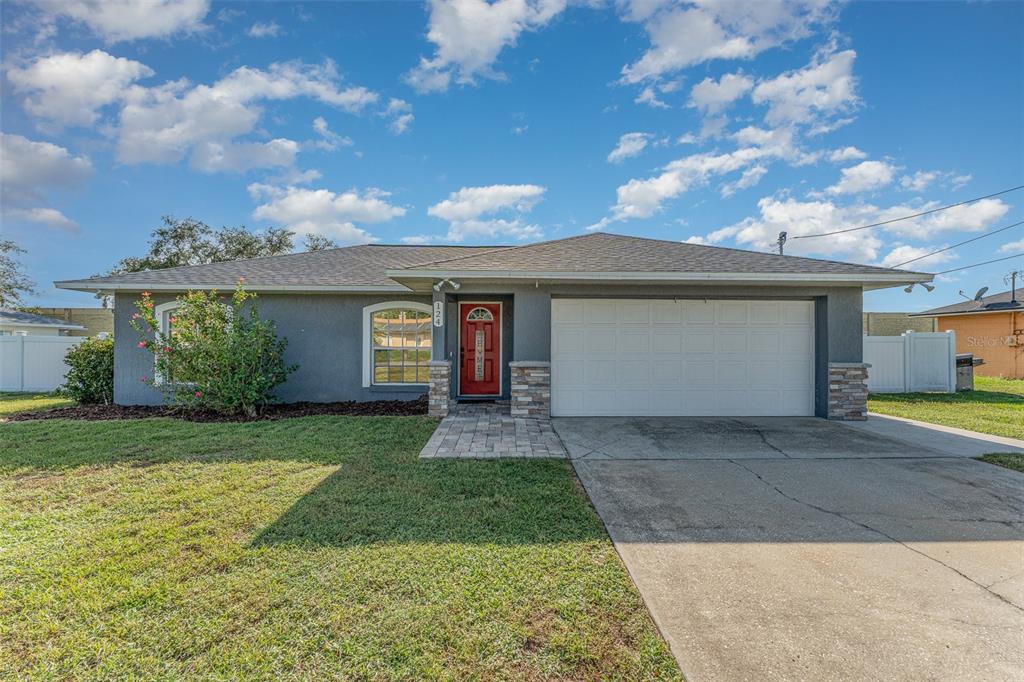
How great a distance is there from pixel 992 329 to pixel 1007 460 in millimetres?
18339

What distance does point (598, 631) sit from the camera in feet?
7.41

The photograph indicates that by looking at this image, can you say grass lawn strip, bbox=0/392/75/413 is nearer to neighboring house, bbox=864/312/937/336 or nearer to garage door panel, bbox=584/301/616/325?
garage door panel, bbox=584/301/616/325

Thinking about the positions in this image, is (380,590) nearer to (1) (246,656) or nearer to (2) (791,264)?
(1) (246,656)

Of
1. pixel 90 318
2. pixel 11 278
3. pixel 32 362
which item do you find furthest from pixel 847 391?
pixel 11 278

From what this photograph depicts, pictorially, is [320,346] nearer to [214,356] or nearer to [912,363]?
[214,356]

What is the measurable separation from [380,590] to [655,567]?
1.77m

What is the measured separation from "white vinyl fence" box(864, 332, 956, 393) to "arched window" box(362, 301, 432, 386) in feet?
38.7

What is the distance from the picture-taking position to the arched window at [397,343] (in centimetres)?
952

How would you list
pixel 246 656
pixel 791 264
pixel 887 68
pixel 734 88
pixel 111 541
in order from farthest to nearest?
pixel 734 88
pixel 887 68
pixel 791 264
pixel 111 541
pixel 246 656

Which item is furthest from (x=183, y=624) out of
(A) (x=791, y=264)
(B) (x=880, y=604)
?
(A) (x=791, y=264)

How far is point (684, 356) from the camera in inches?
317

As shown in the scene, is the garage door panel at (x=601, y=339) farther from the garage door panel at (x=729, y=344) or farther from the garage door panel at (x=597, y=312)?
the garage door panel at (x=729, y=344)

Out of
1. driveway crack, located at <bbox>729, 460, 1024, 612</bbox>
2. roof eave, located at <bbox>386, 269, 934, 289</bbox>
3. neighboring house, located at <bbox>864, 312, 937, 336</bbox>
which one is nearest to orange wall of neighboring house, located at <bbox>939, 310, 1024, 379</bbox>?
neighboring house, located at <bbox>864, 312, 937, 336</bbox>

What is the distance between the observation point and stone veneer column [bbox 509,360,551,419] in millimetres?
7777
